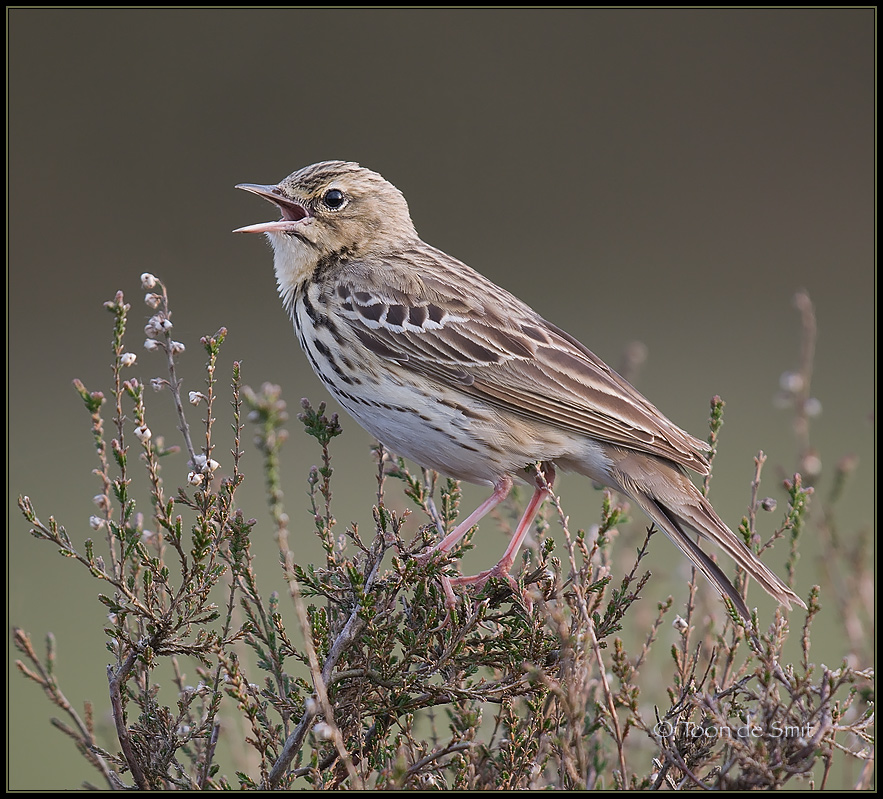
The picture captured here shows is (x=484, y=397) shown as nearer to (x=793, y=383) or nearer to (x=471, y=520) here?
(x=471, y=520)

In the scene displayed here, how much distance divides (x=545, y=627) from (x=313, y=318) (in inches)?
65.9

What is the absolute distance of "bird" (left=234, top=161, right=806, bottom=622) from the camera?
13.1 feet

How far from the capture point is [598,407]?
13.5ft

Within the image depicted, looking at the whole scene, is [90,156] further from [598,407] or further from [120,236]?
[598,407]

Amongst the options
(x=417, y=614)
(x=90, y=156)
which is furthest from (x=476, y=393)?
(x=90, y=156)

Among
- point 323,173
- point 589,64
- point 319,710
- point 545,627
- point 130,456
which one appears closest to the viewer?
point 319,710

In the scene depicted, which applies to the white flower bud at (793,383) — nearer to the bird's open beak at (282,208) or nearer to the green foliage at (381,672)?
the green foliage at (381,672)

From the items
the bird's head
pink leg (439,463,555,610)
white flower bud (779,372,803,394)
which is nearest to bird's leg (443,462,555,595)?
pink leg (439,463,555,610)

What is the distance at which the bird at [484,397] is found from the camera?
13.1 ft

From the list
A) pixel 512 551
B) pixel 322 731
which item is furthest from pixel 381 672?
pixel 512 551

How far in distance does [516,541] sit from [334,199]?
174 cm

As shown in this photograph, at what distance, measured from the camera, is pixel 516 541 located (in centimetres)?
402

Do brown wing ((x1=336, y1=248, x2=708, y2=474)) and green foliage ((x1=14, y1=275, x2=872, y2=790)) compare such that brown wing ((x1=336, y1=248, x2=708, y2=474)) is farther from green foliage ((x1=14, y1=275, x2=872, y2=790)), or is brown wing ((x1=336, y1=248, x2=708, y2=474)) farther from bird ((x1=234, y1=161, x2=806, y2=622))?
green foliage ((x1=14, y1=275, x2=872, y2=790))

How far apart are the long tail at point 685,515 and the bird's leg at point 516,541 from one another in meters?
0.30
